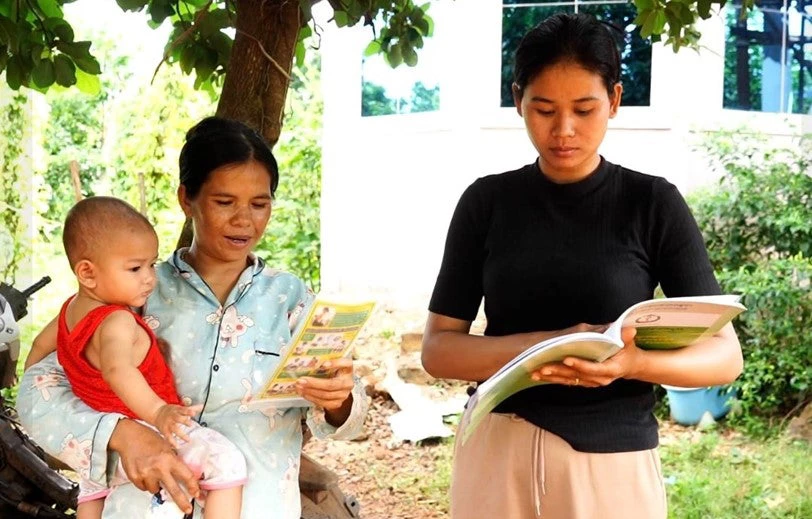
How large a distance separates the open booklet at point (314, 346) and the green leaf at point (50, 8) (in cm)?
176

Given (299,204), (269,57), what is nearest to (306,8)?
(269,57)

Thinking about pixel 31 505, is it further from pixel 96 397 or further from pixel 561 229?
pixel 561 229

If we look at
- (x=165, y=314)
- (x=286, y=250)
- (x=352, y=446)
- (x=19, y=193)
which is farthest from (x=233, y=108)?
(x=286, y=250)

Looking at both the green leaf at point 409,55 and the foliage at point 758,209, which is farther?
the foliage at point 758,209

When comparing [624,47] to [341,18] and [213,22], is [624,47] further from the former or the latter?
[213,22]

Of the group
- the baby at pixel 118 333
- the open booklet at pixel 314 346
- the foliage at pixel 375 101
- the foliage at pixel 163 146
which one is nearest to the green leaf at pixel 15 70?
the baby at pixel 118 333

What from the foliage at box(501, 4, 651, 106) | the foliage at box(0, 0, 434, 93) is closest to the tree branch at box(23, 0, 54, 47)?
the foliage at box(0, 0, 434, 93)

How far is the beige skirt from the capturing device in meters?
1.93

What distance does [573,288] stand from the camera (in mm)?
1965

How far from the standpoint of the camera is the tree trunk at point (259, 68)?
2.67 metres

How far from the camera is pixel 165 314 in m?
1.99

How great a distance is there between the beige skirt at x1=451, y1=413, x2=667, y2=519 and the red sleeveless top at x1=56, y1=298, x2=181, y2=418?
0.58m

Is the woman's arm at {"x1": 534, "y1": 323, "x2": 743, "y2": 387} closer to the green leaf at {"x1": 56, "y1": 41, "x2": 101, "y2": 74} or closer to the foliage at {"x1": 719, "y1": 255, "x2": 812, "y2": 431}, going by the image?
the green leaf at {"x1": 56, "y1": 41, "x2": 101, "y2": 74}

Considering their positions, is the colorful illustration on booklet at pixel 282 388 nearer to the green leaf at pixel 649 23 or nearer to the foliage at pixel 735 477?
the green leaf at pixel 649 23
